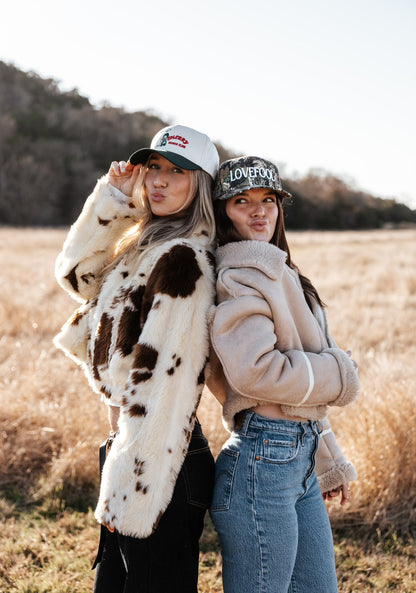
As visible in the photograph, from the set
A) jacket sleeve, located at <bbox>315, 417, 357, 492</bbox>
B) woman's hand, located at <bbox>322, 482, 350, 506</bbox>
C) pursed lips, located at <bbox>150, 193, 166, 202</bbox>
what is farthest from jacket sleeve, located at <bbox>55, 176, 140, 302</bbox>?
woman's hand, located at <bbox>322, 482, 350, 506</bbox>

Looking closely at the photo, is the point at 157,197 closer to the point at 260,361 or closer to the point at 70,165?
the point at 260,361

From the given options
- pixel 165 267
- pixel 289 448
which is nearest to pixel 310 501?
pixel 289 448

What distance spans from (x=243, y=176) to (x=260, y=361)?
2.42 ft

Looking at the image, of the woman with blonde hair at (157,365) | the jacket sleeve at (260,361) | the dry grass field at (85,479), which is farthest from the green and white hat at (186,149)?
the dry grass field at (85,479)

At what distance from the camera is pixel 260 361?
1.73 m

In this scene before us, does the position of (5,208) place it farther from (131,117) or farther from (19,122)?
(131,117)

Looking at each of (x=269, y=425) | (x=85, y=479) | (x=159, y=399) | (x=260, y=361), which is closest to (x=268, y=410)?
(x=269, y=425)

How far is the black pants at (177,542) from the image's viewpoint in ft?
5.69

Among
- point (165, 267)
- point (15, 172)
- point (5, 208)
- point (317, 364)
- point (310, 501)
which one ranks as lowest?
point (310, 501)

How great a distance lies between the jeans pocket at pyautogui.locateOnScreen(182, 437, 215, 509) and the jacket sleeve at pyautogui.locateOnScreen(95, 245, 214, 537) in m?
0.12

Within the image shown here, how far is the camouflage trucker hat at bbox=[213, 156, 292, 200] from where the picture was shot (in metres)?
2.05

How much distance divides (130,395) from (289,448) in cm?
58

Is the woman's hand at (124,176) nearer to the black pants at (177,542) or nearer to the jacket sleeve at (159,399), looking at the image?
the jacket sleeve at (159,399)

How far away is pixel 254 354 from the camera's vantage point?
1725 millimetres
